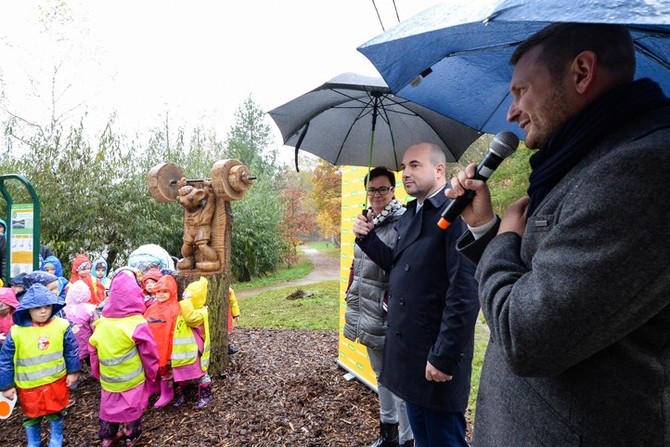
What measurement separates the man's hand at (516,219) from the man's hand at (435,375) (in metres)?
1.01

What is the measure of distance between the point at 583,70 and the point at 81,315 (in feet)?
17.2

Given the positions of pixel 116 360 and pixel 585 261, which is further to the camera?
pixel 116 360

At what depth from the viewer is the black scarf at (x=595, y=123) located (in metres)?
0.82

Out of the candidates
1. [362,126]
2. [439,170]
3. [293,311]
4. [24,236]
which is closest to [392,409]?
[439,170]

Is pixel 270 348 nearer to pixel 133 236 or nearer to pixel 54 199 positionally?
pixel 133 236

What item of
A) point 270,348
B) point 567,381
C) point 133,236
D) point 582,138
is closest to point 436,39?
point 582,138

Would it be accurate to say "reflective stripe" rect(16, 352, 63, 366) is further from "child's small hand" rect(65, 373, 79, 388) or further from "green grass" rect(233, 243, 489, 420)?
"green grass" rect(233, 243, 489, 420)

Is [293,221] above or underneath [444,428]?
above

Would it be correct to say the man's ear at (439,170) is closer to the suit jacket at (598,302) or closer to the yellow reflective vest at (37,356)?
the suit jacket at (598,302)

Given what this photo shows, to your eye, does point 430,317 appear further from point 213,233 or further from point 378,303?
point 213,233

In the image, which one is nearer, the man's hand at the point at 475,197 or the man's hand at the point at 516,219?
the man's hand at the point at 516,219

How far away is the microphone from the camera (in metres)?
1.14

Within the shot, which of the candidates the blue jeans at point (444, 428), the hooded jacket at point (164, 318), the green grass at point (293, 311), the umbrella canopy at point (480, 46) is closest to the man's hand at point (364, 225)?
the umbrella canopy at point (480, 46)

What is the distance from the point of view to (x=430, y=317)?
2.01 metres
